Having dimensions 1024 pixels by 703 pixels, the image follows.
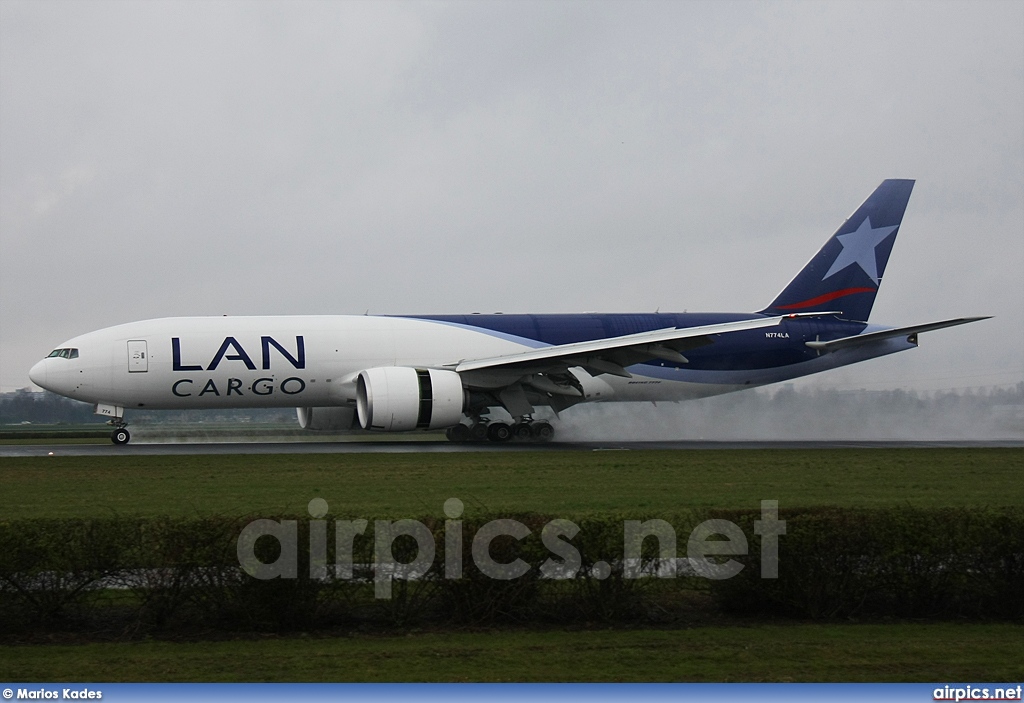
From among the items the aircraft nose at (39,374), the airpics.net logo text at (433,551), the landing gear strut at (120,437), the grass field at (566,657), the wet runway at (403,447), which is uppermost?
the aircraft nose at (39,374)

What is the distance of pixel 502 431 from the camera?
99.9 feet

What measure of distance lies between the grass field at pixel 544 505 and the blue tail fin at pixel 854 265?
9795mm

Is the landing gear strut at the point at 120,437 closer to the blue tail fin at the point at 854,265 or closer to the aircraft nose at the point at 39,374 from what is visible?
the aircraft nose at the point at 39,374

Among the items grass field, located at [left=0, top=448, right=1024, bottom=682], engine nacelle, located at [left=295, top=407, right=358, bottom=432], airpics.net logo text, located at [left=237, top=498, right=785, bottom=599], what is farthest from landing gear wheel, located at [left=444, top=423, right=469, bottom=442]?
airpics.net logo text, located at [left=237, top=498, right=785, bottom=599]

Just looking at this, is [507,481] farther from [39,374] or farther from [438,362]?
[39,374]

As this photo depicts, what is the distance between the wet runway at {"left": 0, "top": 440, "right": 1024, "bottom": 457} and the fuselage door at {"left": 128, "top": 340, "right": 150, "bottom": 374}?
2.23 metres

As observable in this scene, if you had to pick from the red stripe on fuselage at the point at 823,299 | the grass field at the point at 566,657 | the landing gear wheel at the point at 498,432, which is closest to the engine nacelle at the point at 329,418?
the landing gear wheel at the point at 498,432

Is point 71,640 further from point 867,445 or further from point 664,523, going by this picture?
point 867,445

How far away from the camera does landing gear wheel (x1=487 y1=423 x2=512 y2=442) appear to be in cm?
3039

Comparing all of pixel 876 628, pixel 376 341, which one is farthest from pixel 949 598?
pixel 376 341

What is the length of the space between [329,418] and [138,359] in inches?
253

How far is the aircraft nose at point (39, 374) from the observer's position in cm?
2934

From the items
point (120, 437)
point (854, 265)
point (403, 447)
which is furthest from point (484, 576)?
point (854, 265)

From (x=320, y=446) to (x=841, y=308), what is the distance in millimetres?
18906
